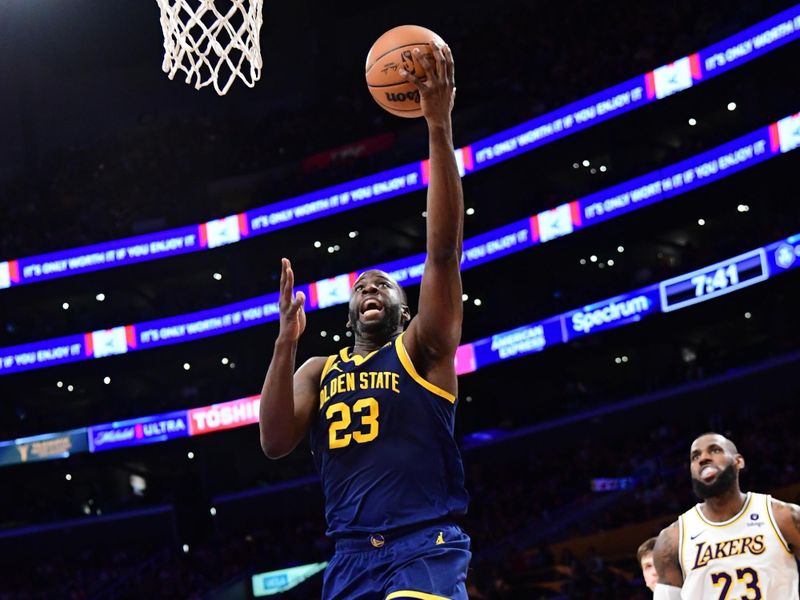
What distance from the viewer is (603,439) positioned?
78.9 feet

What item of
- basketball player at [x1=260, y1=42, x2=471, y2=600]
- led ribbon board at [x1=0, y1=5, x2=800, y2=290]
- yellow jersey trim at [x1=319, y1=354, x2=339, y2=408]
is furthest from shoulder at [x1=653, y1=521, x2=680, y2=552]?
led ribbon board at [x1=0, y1=5, x2=800, y2=290]

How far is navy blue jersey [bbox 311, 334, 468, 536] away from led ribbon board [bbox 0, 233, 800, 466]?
1800cm

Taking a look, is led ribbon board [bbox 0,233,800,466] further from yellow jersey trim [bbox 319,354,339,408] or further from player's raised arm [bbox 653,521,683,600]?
yellow jersey trim [bbox 319,354,339,408]

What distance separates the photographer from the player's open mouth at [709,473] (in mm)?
5457

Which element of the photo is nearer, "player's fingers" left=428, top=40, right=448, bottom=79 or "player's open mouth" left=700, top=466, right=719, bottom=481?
"player's fingers" left=428, top=40, right=448, bottom=79

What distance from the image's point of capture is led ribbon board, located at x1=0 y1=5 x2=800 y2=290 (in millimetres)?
21578

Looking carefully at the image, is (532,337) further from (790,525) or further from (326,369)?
(326,369)

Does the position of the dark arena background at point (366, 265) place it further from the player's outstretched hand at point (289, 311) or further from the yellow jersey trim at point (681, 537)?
the player's outstretched hand at point (289, 311)

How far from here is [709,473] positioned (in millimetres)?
5461

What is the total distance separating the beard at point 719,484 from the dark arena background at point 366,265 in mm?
11608

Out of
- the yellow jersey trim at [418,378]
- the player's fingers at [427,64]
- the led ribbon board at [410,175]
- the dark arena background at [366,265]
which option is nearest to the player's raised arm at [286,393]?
the yellow jersey trim at [418,378]

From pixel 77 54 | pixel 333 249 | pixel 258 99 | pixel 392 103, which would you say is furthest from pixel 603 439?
pixel 392 103

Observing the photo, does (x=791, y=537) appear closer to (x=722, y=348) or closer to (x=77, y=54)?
(x=722, y=348)

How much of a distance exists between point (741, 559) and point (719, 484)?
1.24 ft
